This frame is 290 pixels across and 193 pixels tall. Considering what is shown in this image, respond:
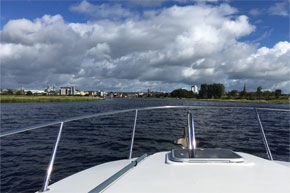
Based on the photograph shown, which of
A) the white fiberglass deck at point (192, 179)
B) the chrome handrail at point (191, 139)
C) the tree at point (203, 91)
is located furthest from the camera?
the tree at point (203, 91)

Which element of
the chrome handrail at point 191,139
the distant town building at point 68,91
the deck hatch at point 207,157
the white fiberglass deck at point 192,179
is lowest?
the white fiberglass deck at point 192,179

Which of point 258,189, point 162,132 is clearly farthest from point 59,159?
point 258,189

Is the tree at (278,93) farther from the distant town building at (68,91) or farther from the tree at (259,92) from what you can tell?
the distant town building at (68,91)

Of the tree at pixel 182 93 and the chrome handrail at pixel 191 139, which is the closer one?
the chrome handrail at pixel 191 139

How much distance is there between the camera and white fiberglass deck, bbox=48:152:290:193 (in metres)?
1.43

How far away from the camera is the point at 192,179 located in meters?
1.56

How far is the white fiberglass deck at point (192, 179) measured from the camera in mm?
1426

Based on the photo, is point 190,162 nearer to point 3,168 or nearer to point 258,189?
point 258,189

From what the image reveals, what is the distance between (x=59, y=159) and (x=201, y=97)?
11778 centimetres

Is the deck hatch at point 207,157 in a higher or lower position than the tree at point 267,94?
lower

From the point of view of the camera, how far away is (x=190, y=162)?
190cm

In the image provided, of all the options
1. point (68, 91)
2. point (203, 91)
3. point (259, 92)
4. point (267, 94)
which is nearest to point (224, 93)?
point (203, 91)

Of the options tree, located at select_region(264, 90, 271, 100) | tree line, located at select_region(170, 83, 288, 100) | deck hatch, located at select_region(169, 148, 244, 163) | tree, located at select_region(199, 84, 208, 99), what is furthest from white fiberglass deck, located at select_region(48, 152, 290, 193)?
tree, located at select_region(264, 90, 271, 100)

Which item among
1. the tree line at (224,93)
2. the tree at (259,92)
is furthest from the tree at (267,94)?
the tree at (259,92)
